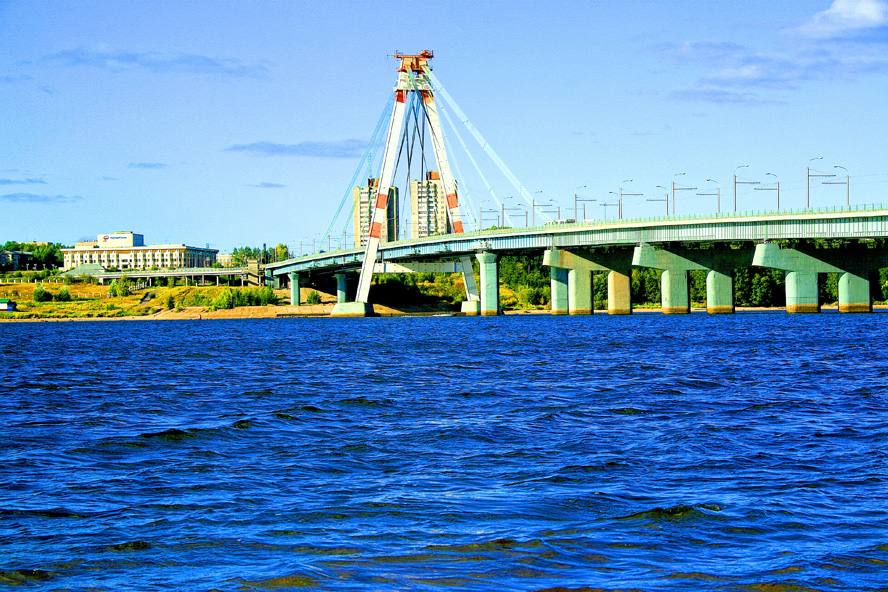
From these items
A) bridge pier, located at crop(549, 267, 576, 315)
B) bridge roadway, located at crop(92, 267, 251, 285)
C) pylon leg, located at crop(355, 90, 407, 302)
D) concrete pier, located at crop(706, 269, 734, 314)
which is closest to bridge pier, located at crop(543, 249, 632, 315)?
bridge pier, located at crop(549, 267, 576, 315)

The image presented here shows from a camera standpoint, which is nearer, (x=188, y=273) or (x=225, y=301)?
(x=225, y=301)

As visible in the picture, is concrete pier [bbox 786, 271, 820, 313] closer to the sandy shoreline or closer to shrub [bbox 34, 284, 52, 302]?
the sandy shoreline

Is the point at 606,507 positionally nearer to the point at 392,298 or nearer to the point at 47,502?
the point at 47,502

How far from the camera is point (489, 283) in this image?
358ft

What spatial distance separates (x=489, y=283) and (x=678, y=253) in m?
22.6

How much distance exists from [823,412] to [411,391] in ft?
34.0

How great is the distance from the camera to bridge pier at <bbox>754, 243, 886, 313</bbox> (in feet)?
281

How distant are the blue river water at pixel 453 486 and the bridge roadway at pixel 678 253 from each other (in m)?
58.1

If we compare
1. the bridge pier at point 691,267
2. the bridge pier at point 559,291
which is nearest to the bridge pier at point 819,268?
the bridge pier at point 691,267

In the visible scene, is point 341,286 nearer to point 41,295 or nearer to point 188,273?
point 41,295

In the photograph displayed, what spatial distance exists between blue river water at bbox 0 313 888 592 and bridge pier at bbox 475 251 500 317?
263 feet

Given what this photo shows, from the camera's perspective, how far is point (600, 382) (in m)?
27.0

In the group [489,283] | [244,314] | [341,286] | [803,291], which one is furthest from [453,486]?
[341,286]

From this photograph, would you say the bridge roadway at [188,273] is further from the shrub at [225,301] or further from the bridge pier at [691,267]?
the bridge pier at [691,267]
